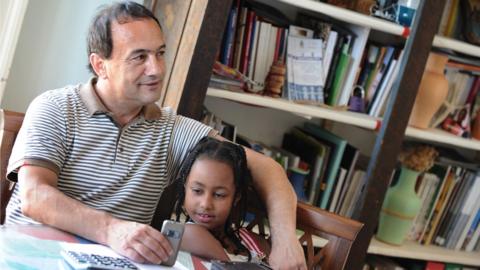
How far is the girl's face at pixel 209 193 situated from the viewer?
5.26 ft

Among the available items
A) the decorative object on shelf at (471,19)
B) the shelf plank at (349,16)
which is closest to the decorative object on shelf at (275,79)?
the shelf plank at (349,16)

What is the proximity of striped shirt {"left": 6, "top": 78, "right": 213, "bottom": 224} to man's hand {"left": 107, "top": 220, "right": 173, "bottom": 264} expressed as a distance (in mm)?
296

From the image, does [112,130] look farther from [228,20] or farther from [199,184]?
[228,20]

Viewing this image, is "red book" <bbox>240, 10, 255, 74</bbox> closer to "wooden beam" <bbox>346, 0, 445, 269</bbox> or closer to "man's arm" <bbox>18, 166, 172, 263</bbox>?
"wooden beam" <bbox>346, 0, 445, 269</bbox>

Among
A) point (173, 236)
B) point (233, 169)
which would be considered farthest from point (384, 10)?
point (173, 236)

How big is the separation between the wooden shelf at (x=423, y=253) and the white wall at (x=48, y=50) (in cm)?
128

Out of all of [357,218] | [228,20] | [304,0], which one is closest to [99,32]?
[228,20]

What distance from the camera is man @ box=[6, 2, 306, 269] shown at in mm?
1560

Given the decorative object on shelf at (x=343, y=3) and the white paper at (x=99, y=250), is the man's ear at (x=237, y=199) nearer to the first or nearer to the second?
the white paper at (x=99, y=250)

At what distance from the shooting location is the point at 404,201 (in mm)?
2607

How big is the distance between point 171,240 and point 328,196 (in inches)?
51.0

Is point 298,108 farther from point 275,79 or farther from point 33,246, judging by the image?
point 33,246

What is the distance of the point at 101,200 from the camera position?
5.38 feet

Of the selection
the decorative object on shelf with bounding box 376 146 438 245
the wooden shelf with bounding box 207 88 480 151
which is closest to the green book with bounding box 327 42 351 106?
the wooden shelf with bounding box 207 88 480 151
